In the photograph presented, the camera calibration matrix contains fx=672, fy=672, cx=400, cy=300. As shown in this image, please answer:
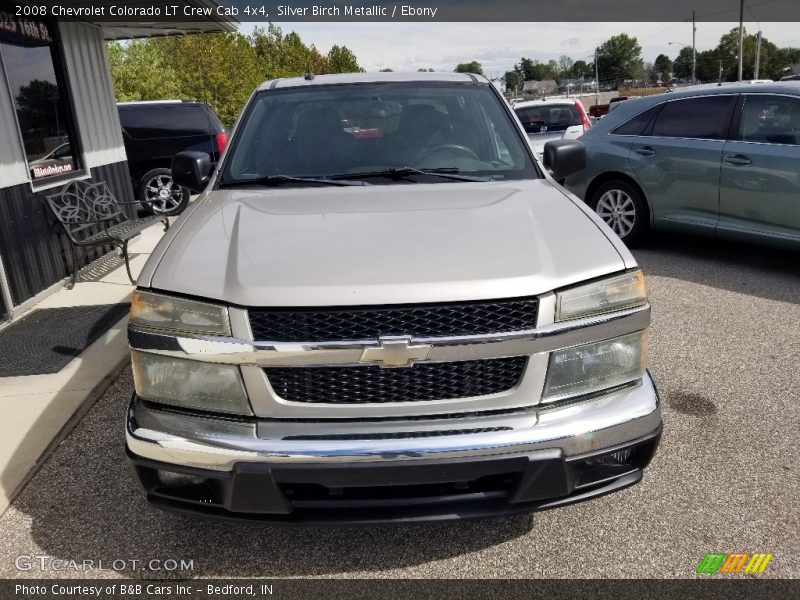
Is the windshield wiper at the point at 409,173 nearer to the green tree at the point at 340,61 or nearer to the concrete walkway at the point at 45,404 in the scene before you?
the concrete walkway at the point at 45,404

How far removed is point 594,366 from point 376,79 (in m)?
2.32

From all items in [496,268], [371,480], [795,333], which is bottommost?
[795,333]

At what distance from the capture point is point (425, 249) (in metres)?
2.33

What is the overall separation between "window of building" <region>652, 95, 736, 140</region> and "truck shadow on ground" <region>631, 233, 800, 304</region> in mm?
1169

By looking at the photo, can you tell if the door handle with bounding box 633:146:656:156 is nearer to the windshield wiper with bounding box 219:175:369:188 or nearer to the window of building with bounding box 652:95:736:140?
the window of building with bounding box 652:95:736:140

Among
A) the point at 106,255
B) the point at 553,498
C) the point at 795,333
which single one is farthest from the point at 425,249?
the point at 106,255

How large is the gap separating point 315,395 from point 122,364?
275 centimetres

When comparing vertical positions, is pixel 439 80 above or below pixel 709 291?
above

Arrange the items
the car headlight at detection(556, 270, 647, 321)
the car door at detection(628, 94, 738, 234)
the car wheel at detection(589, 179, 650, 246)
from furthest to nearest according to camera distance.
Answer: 1. the car wheel at detection(589, 179, 650, 246)
2. the car door at detection(628, 94, 738, 234)
3. the car headlight at detection(556, 270, 647, 321)

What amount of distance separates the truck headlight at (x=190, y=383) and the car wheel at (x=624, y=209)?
561cm

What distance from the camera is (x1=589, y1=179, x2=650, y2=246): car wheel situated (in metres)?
7.13

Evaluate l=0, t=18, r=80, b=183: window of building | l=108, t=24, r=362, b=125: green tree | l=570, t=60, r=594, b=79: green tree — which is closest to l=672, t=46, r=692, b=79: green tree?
l=570, t=60, r=594, b=79: green tree

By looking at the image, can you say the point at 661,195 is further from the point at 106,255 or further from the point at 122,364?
the point at 106,255

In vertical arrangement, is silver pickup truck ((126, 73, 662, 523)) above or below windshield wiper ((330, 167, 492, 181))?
below
